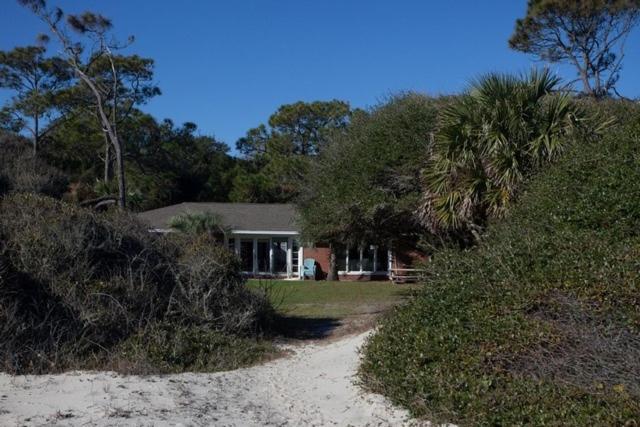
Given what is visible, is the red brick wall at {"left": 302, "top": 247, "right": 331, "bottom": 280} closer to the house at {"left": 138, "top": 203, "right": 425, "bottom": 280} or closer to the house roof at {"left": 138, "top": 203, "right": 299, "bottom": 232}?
the house at {"left": 138, "top": 203, "right": 425, "bottom": 280}

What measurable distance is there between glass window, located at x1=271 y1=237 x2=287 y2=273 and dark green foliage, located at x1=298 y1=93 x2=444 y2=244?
1312 centimetres

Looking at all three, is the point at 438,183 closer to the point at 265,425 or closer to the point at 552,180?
the point at 552,180

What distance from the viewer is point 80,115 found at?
43.0m

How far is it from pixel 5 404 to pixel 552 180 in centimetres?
765

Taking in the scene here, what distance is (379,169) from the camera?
19.1 m

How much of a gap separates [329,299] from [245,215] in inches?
556

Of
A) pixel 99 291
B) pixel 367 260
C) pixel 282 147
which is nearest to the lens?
pixel 99 291

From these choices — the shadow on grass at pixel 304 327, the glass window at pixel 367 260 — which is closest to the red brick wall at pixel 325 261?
the glass window at pixel 367 260

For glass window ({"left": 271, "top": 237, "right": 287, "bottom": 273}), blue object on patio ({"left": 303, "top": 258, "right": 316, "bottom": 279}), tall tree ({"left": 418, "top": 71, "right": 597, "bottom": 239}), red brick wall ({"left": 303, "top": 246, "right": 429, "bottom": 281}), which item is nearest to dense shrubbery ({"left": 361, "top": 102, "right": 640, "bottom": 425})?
tall tree ({"left": 418, "top": 71, "right": 597, "bottom": 239})

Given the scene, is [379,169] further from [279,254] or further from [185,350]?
[279,254]

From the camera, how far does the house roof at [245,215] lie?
33875 mm

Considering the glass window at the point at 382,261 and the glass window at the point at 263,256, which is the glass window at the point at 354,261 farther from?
the glass window at the point at 263,256

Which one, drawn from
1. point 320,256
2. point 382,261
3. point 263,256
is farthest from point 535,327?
point 263,256

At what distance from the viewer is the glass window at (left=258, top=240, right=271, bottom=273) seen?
115ft
